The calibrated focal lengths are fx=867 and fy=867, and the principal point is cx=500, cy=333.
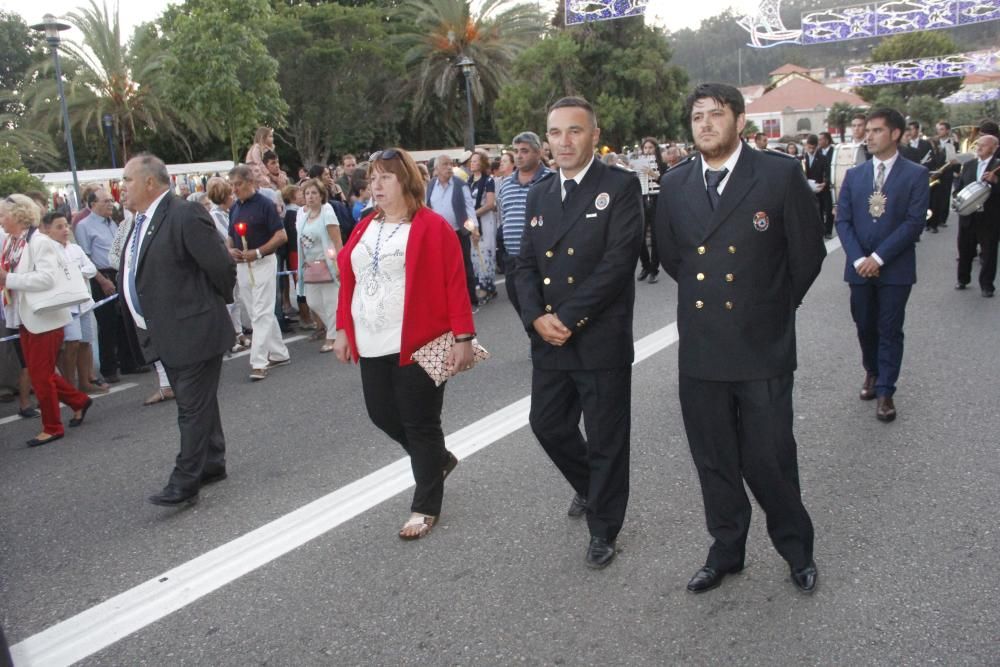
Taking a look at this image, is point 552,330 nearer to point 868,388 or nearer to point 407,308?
point 407,308

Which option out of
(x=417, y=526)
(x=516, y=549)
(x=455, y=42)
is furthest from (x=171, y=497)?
(x=455, y=42)

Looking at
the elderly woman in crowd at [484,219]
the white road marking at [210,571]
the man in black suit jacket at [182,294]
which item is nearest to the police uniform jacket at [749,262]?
the white road marking at [210,571]

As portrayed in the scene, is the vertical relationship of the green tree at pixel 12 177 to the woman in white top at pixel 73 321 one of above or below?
above

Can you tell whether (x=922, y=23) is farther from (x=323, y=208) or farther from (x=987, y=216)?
(x=323, y=208)

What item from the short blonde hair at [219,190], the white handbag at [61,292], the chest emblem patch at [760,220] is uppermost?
the short blonde hair at [219,190]

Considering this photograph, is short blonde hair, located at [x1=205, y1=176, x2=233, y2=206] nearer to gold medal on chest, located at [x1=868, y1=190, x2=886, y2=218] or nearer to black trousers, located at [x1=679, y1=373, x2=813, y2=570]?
gold medal on chest, located at [x1=868, y1=190, x2=886, y2=218]

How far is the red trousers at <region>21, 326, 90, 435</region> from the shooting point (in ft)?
20.7

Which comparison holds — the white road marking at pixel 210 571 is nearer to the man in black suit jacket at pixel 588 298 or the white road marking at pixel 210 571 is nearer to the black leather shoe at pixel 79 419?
the man in black suit jacket at pixel 588 298

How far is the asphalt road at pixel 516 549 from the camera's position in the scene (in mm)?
3203

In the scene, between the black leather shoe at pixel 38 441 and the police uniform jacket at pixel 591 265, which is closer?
the police uniform jacket at pixel 591 265

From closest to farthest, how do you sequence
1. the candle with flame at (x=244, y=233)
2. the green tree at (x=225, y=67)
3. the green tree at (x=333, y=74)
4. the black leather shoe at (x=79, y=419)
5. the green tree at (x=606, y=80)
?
the black leather shoe at (x=79, y=419) → the candle with flame at (x=244, y=233) → the green tree at (x=225, y=67) → the green tree at (x=606, y=80) → the green tree at (x=333, y=74)

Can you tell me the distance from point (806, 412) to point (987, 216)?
18.3 feet

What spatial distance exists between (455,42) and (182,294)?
35.7 metres

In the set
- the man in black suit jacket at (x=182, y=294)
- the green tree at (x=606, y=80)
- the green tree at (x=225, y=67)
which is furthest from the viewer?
Result: the green tree at (x=606, y=80)
